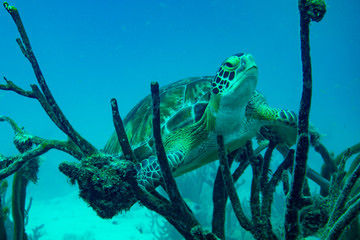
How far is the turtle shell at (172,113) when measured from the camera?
3.29 m

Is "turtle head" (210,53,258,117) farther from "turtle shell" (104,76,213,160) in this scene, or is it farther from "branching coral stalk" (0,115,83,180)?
"branching coral stalk" (0,115,83,180)

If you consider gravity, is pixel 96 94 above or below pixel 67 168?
above

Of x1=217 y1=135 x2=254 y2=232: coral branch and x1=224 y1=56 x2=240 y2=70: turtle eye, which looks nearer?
x1=217 y1=135 x2=254 y2=232: coral branch

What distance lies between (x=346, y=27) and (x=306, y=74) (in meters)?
115

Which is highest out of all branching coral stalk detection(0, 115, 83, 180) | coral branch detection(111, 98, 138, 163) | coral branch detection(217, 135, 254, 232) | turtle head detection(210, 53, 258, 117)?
turtle head detection(210, 53, 258, 117)

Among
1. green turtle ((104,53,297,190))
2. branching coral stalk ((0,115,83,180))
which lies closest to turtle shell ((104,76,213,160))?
green turtle ((104,53,297,190))

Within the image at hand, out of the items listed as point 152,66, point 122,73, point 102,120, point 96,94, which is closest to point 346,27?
point 152,66

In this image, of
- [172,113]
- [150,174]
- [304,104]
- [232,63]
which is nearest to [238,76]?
[232,63]

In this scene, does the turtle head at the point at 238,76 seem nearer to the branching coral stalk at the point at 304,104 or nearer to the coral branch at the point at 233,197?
the coral branch at the point at 233,197

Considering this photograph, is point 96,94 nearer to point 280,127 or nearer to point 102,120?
point 102,120

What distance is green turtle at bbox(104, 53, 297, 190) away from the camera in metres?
2.69

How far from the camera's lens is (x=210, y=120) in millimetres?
2986

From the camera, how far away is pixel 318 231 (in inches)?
64.8

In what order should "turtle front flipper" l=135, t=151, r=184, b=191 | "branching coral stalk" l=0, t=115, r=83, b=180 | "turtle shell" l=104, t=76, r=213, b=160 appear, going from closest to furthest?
"branching coral stalk" l=0, t=115, r=83, b=180
"turtle front flipper" l=135, t=151, r=184, b=191
"turtle shell" l=104, t=76, r=213, b=160
